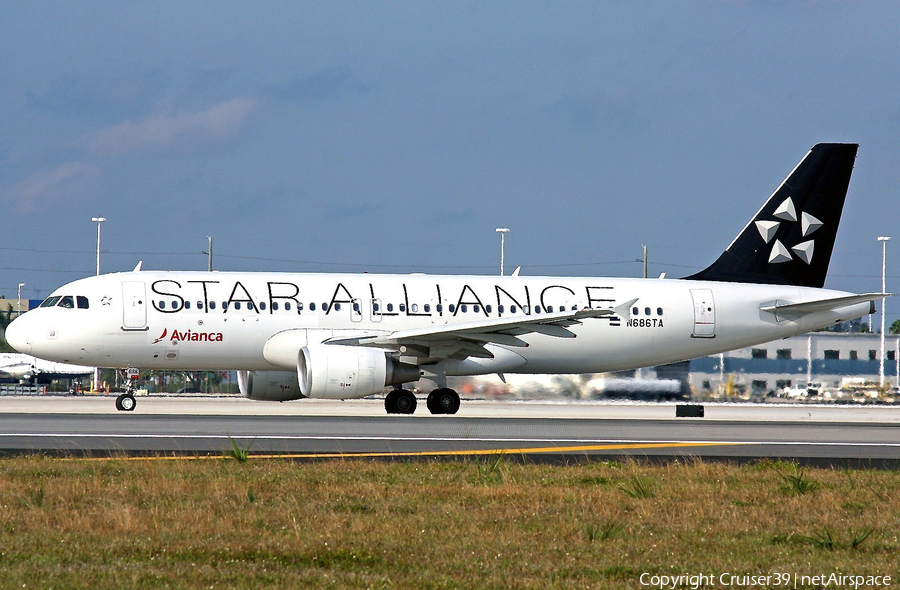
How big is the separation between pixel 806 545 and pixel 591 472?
195 inches

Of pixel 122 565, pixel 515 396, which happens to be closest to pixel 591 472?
pixel 122 565

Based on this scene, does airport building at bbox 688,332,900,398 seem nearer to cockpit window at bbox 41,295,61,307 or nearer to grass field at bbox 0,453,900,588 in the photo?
cockpit window at bbox 41,295,61,307

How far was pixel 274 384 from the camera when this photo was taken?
93.6 feet

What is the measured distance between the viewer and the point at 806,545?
8594mm

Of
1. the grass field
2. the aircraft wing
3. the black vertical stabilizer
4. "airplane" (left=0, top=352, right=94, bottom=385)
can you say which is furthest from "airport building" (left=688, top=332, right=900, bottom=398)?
"airplane" (left=0, top=352, right=94, bottom=385)

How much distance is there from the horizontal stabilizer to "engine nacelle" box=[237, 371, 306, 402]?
13.8 meters

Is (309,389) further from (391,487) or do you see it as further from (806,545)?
(806,545)

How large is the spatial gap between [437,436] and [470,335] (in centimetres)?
725

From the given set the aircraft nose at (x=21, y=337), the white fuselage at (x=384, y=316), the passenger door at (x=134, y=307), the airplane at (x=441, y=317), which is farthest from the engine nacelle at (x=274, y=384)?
the aircraft nose at (x=21, y=337)

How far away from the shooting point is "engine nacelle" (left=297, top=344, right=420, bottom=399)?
82.1ft

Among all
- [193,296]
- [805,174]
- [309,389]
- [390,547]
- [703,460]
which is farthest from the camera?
[805,174]

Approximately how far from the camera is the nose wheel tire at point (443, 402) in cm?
2775

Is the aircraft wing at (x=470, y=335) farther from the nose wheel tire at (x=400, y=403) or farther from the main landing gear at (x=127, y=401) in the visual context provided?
the main landing gear at (x=127, y=401)

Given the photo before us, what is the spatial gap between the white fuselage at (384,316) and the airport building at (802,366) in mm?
4931
